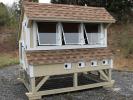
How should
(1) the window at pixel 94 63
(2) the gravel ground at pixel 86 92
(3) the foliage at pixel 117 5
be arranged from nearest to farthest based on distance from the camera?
1. (2) the gravel ground at pixel 86 92
2. (1) the window at pixel 94 63
3. (3) the foliage at pixel 117 5

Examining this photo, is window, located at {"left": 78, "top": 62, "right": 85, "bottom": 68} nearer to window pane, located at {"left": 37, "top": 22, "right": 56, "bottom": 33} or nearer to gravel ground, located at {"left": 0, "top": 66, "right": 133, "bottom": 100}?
gravel ground, located at {"left": 0, "top": 66, "right": 133, "bottom": 100}

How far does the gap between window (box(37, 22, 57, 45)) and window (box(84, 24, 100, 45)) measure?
140 cm

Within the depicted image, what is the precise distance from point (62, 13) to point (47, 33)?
3.13 feet

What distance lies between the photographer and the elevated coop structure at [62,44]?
8086 millimetres

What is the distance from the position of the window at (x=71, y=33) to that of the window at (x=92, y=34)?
1.33 ft

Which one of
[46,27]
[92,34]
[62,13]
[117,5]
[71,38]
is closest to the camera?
[46,27]

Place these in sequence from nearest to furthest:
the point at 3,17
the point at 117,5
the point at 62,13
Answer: the point at 62,13, the point at 117,5, the point at 3,17

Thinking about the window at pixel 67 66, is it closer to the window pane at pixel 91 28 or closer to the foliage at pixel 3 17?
the window pane at pixel 91 28

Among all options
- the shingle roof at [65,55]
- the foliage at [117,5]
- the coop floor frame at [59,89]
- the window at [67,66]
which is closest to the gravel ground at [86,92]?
the coop floor frame at [59,89]

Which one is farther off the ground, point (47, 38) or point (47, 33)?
point (47, 33)

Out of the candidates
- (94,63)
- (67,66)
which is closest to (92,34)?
(94,63)

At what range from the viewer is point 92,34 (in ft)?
31.0

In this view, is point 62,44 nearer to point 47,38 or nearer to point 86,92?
point 47,38

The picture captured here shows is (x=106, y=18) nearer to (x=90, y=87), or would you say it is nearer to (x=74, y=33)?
(x=74, y=33)
